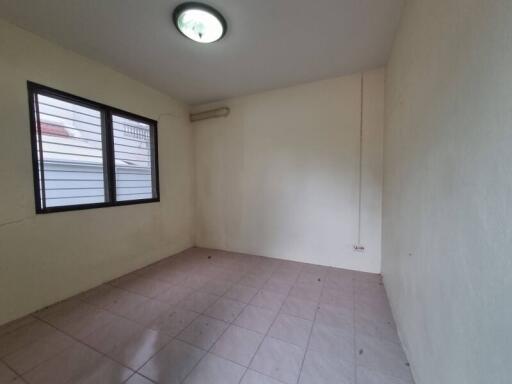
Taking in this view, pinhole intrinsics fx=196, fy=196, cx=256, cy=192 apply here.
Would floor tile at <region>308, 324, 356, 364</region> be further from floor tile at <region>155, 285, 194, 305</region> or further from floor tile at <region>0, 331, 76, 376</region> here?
floor tile at <region>0, 331, 76, 376</region>

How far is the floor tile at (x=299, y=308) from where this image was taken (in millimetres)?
1754

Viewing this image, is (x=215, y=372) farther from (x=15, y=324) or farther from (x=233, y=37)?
(x=233, y=37)

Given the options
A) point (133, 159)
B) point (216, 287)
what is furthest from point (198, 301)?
point (133, 159)

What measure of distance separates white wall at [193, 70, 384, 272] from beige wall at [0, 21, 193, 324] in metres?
0.94

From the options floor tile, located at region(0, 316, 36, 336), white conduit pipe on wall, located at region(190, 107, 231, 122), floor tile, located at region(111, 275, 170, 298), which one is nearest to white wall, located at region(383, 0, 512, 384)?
floor tile, located at region(111, 275, 170, 298)

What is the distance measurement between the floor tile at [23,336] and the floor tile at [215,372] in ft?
4.21

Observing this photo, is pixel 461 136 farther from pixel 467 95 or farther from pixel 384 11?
pixel 384 11

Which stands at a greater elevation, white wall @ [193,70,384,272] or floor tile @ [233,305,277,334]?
white wall @ [193,70,384,272]

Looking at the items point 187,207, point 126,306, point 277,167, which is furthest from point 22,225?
point 277,167

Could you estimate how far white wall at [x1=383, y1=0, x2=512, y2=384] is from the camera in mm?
527

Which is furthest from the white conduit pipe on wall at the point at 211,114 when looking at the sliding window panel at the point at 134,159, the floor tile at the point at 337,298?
the floor tile at the point at 337,298

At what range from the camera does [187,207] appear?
11.4 ft

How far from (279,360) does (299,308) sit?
0.61 m

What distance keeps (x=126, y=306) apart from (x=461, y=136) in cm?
264
